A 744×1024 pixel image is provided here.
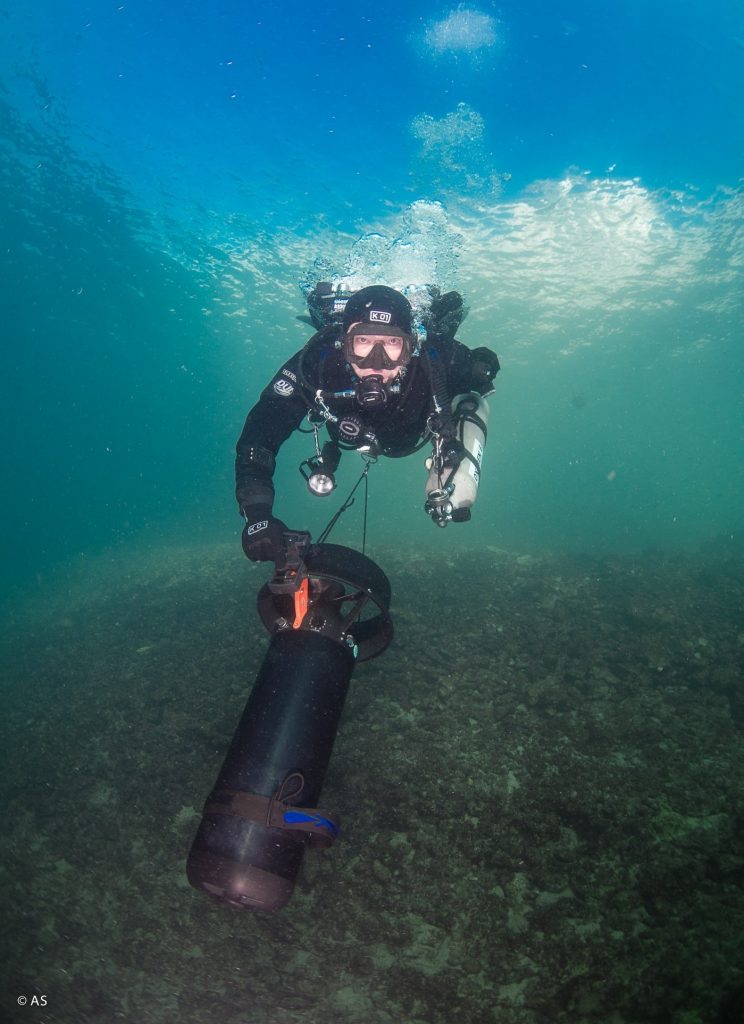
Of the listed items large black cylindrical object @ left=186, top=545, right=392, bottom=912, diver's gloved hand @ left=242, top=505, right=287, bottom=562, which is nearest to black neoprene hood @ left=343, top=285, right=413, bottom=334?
diver's gloved hand @ left=242, top=505, right=287, bottom=562

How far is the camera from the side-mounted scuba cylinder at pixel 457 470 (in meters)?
3.79

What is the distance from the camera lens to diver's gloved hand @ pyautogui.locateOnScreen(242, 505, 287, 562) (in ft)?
10.8

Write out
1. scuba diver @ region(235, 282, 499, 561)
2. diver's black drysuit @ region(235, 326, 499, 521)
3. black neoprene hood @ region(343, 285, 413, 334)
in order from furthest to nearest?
diver's black drysuit @ region(235, 326, 499, 521), black neoprene hood @ region(343, 285, 413, 334), scuba diver @ region(235, 282, 499, 561)

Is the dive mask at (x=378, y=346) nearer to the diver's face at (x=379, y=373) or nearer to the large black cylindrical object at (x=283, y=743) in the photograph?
the diver's face at (x=379, y=373)

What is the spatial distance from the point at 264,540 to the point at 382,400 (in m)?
1.82

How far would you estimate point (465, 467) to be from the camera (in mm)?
4004

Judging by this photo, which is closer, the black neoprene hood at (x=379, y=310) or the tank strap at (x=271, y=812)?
the tank strap at (x=271, y=812)

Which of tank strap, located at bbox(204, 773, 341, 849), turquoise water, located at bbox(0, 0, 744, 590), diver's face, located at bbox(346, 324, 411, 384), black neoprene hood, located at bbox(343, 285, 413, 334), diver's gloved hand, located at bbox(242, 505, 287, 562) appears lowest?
tank strap, located at bbox(204, 773, 341, 849)

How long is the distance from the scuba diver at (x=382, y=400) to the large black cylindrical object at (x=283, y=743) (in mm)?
901

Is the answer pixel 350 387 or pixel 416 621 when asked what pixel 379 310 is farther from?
pixel 416 621

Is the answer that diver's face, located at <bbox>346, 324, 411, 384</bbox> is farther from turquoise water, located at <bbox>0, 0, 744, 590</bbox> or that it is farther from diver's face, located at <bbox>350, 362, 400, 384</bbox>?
turquoise water, located at <bbox>0, 0, 744, 590</bbox>

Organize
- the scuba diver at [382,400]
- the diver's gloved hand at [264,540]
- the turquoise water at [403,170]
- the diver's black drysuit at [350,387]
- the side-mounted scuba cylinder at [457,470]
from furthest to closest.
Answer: the turquoise water at [403,170] < the diver's black drysuit at [350,387] < the scuba diver at [382,400] < the side-mounted scuba cylinder at [457,470] < the diver's gloved hand at [264,540]

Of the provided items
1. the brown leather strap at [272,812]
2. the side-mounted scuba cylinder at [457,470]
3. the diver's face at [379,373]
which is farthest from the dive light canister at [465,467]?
the brown leather strap at [272,812]

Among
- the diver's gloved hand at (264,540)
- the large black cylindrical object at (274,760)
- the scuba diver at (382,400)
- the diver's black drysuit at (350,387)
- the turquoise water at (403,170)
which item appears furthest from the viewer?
the turquoise water at (403,170)
